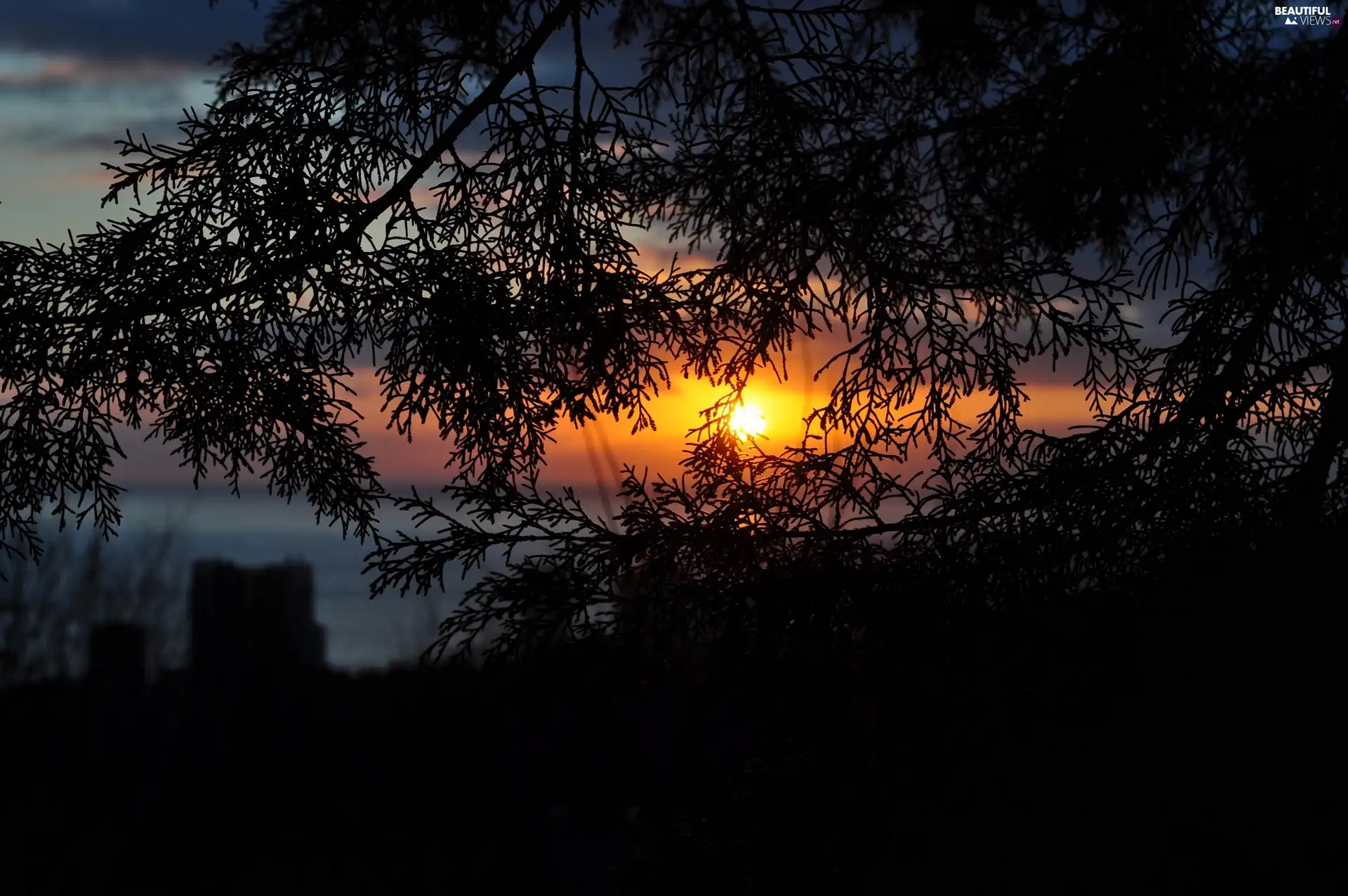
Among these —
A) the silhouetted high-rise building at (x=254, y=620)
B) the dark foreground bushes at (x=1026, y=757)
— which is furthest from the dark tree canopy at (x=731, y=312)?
the silhouetted high-rise building at (x=254, y=620)

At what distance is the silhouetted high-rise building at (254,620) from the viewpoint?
1341cm

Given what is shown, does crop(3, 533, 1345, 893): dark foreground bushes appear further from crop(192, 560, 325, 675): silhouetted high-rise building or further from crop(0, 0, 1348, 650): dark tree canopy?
crop(192, 560, 325, 675): silhouetted high-rise building

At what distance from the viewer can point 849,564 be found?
580cm

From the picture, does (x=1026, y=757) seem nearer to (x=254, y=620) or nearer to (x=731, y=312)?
(x=731, y=312)

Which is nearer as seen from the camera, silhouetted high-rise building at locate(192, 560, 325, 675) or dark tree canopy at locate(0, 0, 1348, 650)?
dark tree canopy at locate(0, 0, 1348, 650)

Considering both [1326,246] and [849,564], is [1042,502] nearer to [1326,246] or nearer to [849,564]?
[849,564]

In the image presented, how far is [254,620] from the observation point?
44.8 ft

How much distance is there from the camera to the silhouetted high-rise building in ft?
44.0

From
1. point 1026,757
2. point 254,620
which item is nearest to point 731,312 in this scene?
point 1026,757

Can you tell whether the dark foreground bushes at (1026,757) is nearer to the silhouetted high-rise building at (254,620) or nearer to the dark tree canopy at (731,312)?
the dark tree canopy at (731,312)

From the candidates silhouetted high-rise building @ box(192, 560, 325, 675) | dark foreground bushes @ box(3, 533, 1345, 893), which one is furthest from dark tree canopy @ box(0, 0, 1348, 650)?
silhouetted high-rise building @ box(192, 560, 325, 675)

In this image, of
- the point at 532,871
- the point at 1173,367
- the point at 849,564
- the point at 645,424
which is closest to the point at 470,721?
the point at 532,871

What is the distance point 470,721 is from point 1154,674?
302 inches

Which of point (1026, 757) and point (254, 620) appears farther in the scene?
point (254, 620)
